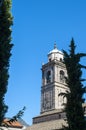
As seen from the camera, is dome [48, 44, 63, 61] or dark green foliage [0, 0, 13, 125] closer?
dark green foliage [0, 0, 13, 125]

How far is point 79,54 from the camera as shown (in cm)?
2170

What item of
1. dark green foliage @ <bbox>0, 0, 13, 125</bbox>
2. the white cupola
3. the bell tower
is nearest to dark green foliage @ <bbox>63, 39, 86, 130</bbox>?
dark green foliage @ <bbox>0, 0, 13, 125</bbox>

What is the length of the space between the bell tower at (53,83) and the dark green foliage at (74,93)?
170 feet

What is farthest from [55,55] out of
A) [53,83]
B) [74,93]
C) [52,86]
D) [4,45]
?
[4,45]

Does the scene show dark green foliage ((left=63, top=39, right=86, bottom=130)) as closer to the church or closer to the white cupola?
the church

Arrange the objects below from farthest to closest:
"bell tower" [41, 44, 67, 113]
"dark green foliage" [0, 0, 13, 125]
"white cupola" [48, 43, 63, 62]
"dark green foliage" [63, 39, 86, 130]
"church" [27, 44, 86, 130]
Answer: "white cupola" [48, 43, 63, 62] → "bell tower" [41, 44, 67, 113] → "church" [27, 44, 86, 130] → "dark green foliage" [63, 39, 86, 130] → "dark green foliage" [0, 0, 13, 125]

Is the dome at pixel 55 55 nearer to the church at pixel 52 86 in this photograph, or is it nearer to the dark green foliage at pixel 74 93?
the church at pixel 52 86

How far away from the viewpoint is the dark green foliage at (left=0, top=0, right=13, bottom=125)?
14.2 metres

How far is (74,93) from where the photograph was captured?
20.6 m

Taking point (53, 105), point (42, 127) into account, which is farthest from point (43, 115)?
point (42, 127)

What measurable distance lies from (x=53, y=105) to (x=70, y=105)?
53.1 meters

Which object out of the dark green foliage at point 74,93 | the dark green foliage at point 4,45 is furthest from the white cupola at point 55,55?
the dark green foliage at point 4,45

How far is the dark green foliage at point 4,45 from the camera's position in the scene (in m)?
14.2

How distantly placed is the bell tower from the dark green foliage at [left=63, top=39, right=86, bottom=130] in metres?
51.8
